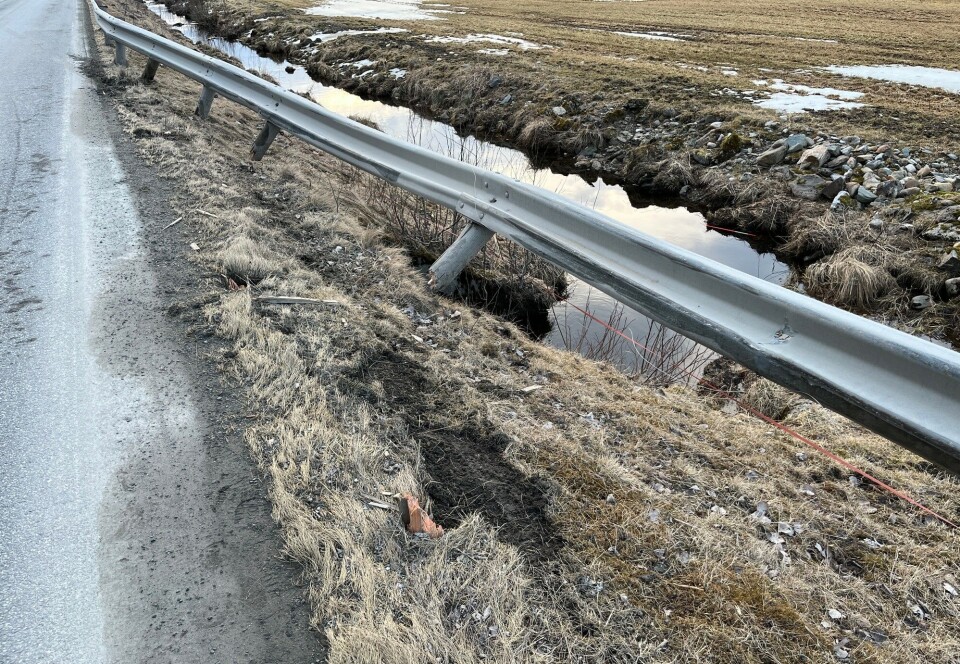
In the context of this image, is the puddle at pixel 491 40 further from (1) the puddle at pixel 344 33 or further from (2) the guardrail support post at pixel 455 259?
(2) the guardrail support post at pixel 455 259

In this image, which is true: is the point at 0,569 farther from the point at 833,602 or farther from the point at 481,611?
the point at 833,602

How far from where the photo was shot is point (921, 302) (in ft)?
22.8

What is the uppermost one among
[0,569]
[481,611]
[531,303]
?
[481,611]

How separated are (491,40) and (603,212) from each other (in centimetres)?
1326

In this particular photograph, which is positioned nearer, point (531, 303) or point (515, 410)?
point (515, 410)

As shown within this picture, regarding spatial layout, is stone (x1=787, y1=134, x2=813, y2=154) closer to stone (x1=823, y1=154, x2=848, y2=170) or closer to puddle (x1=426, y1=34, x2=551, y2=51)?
stone (x1=823, y1=154, x2=848, y2=170)

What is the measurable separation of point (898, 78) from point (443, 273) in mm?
14234

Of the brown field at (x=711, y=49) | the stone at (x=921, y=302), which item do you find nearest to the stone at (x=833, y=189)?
the brown field at (x=711, y=49)

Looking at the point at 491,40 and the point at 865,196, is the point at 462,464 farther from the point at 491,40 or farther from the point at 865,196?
the point at 491,40

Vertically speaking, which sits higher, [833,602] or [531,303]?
[833,602]

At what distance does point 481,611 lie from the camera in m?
2.11

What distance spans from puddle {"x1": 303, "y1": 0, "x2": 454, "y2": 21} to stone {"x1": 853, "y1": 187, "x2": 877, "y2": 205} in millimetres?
23286

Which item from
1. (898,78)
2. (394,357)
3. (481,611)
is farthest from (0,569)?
(898,78)

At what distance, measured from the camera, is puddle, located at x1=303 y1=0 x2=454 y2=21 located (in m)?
28.4
